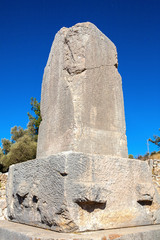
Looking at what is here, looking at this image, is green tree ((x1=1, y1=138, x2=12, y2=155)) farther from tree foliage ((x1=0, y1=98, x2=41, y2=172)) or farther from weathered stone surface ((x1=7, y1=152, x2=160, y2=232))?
weathered stone surface ((x1=7, y1=152, x2=160, y2=232))

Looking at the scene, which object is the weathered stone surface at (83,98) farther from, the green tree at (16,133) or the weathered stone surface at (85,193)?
the green tree at (16,133)

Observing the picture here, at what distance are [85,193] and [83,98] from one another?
3.44 ft

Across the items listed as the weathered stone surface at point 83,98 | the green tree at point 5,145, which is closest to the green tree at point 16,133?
the green tree at point 5,145

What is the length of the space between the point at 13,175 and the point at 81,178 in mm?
1196

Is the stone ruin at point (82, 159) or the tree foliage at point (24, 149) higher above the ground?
the tree foliage at point (24, 149)

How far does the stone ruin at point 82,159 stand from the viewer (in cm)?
208

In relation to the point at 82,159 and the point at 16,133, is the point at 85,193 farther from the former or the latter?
the point at 16,133

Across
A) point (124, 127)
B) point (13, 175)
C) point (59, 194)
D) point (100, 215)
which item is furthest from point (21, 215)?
point (124, 127)

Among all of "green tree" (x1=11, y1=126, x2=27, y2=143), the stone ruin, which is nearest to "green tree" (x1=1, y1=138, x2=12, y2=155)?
"green tree" (x1=11, y1=126, x2=27, y2=143)

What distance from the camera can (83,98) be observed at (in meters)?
2.56

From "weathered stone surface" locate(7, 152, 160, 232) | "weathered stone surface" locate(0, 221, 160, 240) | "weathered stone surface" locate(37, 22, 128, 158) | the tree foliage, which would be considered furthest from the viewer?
the tree foliage

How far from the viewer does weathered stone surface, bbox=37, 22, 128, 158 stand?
8.14ft

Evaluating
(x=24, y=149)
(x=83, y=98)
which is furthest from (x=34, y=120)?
(x=83, y=98)

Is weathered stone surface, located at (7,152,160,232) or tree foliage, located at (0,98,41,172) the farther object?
tree foliage, located at (0,98,41,172)
